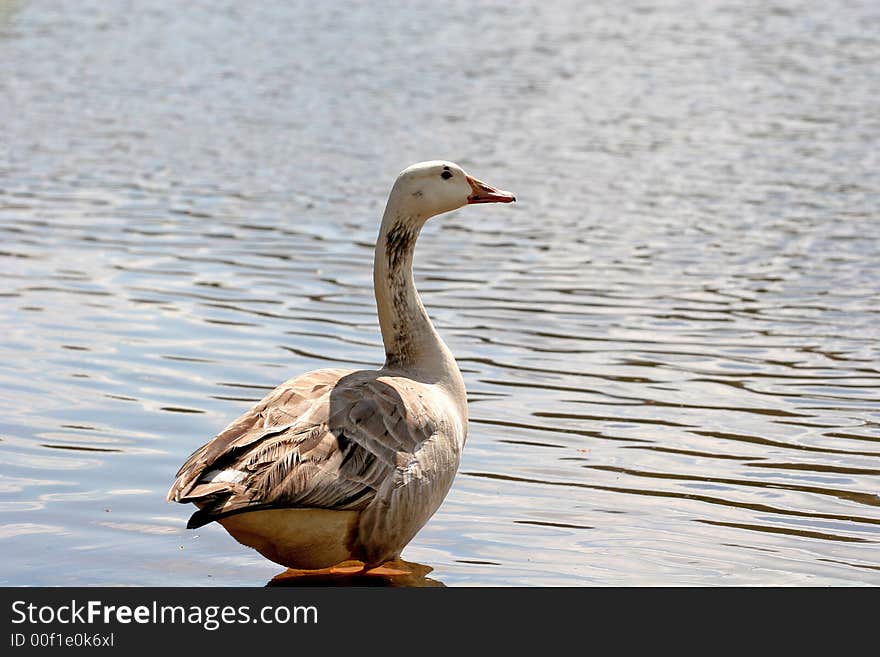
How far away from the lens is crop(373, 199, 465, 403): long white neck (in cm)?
602

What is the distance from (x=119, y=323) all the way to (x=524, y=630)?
502 centimetres

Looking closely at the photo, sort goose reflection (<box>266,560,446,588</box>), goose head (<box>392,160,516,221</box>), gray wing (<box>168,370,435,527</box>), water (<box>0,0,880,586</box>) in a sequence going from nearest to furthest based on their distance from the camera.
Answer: gray wing (<box>168,370,435,527</box>)
goose reflection (<box>266,560,446,588</box>)
goose head (<box>392,160,516,221</box>)
water (<box>0,0,880,586</box>)

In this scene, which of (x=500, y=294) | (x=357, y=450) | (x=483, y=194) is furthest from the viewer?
(x=500, y=294)

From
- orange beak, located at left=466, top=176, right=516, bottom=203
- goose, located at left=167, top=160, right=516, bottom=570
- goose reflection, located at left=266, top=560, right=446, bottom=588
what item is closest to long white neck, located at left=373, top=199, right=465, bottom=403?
goose, located at left=167, top=160, right=516, bottom=570

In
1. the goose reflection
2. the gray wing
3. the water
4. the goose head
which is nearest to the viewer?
the gray wing

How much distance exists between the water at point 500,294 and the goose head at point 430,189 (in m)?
1.41

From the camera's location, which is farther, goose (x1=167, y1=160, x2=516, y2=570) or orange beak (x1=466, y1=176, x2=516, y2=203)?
orange beak (x1=466, y1=176, x2=516, y2=203)

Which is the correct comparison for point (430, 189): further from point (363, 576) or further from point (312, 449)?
point (363, 576)

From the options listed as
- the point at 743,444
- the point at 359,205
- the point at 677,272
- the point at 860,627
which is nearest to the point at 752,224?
the point at 677,272

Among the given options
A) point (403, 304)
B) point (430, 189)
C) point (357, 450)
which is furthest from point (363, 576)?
point (430, 189)

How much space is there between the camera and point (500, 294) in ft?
33.9

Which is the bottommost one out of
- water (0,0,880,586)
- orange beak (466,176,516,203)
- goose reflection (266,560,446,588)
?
goose reflection (266,560,446,588)

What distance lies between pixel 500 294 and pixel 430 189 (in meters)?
4.38

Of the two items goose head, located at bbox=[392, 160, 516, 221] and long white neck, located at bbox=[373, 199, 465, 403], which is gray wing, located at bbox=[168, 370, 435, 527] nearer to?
long white neck, located at bbox=[373, 199, 465, 403]
